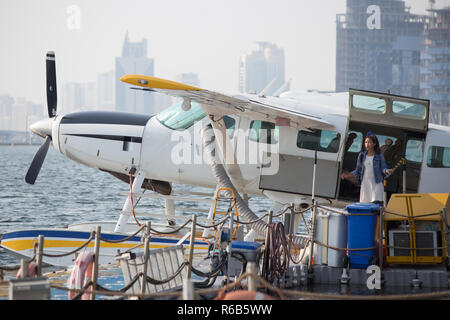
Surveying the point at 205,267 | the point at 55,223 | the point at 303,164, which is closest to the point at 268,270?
the point at 205,267

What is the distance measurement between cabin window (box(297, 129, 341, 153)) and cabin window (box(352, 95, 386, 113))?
2.32ft

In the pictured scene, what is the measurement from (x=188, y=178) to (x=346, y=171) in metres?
3.28

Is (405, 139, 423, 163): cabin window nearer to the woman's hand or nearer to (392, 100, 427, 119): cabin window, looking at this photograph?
(392, 100, 427, 119): cabin window

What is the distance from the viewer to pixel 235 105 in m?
12.3

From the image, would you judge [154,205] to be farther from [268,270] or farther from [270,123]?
[268,270]

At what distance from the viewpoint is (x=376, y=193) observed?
35.7 feet

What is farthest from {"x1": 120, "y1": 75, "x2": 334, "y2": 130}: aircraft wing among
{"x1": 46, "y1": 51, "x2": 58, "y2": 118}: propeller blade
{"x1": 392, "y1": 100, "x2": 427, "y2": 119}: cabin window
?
{"x1": 46, "y1": 51, "x2": 58, "y2": 118}: propeller blade

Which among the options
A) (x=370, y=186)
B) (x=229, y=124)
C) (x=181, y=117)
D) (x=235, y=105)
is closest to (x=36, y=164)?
(x=181, y=117)

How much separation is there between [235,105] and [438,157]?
12.2 ft

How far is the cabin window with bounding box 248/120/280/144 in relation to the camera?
43.8 feet

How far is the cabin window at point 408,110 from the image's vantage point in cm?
1225

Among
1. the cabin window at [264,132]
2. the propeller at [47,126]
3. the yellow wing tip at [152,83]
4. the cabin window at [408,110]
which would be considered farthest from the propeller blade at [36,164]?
the cabin window at [408,110]

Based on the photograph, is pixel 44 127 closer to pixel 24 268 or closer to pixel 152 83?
pixel 152 83

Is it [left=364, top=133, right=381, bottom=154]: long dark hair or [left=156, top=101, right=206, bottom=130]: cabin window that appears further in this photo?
[left=156, top=101, right=206, bottom=130]: cabin window
